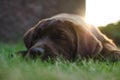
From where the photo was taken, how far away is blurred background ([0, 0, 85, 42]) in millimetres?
13922

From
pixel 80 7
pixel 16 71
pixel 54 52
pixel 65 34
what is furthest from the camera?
pixel 80 7

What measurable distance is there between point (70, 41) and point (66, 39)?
0.19ft

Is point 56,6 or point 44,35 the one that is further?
point 56,6

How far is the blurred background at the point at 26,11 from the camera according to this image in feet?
45.7

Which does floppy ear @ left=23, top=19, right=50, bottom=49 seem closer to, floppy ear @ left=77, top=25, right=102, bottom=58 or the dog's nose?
floppy ear @ left=77, top=25, right=102, bottom=58

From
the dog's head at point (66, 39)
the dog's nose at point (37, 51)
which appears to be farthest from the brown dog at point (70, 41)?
the dog's nose at point (37, 51)

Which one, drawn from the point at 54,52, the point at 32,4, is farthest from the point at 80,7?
the point at 54,52

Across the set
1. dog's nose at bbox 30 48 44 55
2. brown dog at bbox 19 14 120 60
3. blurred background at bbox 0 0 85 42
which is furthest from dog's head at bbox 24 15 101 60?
blurred background at bbox 0 0 85 42

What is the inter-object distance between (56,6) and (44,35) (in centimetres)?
795

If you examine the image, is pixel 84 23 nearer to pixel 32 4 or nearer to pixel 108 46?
pixel 108 46

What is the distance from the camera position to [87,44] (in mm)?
6512

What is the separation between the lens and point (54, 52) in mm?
6168

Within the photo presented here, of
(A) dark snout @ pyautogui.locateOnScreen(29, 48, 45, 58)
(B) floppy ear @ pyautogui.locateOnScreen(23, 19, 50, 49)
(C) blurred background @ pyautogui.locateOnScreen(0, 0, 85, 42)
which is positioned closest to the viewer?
(A) dark snout @ pyautogui.locateOnScreen(29, 48, 45, 58)

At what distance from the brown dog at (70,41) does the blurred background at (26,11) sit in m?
7.00
